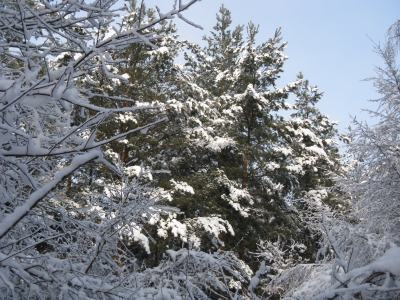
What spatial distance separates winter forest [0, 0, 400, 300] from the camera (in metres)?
1.30

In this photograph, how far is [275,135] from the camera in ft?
45.9

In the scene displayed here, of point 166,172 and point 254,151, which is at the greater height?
point 254,151

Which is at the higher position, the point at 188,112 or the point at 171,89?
the point at 171,89

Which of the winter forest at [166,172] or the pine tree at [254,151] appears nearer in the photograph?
the winter forest at [166,172]

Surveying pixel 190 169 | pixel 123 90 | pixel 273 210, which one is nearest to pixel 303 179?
pixel 273 210

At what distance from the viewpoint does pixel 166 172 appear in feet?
12.8

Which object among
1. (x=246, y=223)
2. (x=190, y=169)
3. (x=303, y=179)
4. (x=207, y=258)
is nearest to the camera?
(x=207, y=258)

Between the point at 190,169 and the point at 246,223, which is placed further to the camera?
the point at 190,169

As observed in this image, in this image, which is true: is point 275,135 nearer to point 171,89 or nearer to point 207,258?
point 171,89

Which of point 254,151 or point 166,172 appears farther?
point 254,151

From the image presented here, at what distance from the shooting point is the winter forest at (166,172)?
130cm

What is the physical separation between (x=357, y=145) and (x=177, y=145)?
224 inches

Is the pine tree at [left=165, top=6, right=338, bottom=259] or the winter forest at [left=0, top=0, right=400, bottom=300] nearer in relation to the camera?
the winter forest at [left=0, top=0, right=400, bottom=300]

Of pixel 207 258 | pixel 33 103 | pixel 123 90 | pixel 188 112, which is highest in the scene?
pixel 123 90
